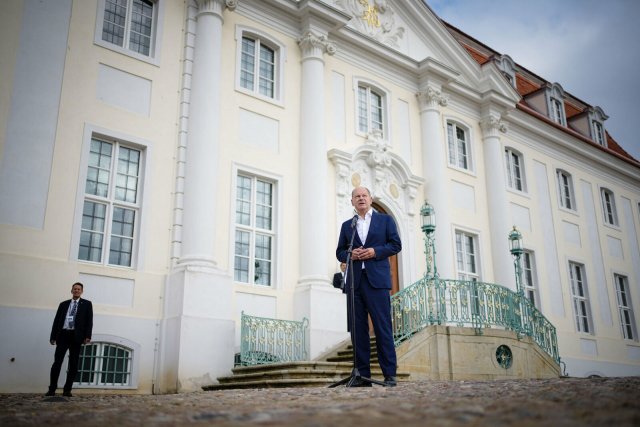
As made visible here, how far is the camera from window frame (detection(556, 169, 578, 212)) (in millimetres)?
22266

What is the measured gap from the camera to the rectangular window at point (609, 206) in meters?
24.1

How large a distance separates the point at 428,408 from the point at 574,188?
21.1 meters

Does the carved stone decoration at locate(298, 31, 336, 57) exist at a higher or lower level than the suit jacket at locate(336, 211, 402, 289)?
higher

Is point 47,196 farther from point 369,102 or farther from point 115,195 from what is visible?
point 369,102

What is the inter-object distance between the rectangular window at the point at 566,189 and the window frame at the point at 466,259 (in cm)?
587

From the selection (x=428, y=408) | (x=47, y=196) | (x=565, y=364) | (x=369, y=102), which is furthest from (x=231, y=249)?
(x=565, y=364)

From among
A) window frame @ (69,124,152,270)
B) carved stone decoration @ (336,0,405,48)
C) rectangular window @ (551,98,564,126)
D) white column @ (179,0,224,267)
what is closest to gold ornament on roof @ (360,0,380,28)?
carved stone decoration @ (336,0,405,48)

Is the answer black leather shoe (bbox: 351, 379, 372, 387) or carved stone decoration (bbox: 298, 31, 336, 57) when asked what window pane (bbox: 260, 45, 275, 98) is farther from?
black leather shoe (bbox: 351, 379, 372, 387)

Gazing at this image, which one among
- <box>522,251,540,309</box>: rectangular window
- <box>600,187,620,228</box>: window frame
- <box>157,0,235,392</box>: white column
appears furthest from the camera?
<box>600,187,620,228</box>: window frame

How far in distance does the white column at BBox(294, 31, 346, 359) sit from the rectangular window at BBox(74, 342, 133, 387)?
3.84 metres

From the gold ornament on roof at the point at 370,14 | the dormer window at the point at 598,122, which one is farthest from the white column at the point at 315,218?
the dormer window at the point at 598,122

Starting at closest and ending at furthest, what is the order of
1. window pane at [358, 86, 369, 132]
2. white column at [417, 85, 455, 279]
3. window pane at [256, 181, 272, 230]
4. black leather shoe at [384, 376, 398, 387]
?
black leather shoe at [384, 376, 398, 387] → window pane at [256, 181, 272, 230] → window pane at [358, 86, 369, 132] → white column at [417, 85, 455, 279]

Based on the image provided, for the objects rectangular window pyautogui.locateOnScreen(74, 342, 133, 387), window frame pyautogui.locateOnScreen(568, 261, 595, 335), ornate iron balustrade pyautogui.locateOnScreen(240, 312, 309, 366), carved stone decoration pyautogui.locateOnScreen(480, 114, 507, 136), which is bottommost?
rectangular window pyautogui.locateOnScreen(74, 342, 133, 387)

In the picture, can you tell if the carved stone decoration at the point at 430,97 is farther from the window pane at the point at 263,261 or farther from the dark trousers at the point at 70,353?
the dark trousers at the point at 70,353
